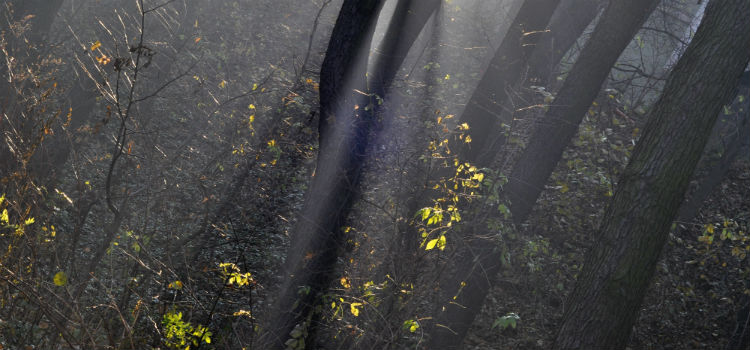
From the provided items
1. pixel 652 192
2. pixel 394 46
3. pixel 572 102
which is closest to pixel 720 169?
pixel 572 102

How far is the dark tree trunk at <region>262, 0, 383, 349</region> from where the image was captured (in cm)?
477

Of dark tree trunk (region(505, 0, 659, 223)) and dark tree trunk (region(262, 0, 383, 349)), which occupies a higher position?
dark tree trunk (region(505, 0, 659, 223))

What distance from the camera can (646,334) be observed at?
766cm

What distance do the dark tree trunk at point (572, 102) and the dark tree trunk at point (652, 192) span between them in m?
2.01

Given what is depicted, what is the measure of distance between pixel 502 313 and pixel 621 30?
3.94m

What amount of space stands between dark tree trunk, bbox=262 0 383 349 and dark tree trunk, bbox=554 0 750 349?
81.0 inches

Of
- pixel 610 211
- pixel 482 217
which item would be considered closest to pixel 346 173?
pixel 482 217

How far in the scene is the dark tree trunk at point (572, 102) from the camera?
6.59 metres

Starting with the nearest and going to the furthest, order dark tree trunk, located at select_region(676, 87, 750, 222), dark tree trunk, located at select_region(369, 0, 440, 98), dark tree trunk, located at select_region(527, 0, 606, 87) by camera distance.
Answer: dark tree trunk, located at select_region(369, 0, 440, 98) → dark tree trunk, located at select_region(527, 0, 606, 87) → dark tree trunk, located at select_region(676, 87, 750, 222)

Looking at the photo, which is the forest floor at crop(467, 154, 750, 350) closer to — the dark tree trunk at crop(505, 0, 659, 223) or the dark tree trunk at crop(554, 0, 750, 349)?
the dark tree trunk at crop(505, 0, 659, 223)

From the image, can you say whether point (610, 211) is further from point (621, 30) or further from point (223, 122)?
point (223, 122)

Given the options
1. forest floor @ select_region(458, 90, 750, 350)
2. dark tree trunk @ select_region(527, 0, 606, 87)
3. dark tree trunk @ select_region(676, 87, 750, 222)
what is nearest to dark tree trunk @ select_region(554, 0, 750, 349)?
forest floor @ select_region(458, 90, 750, 350)

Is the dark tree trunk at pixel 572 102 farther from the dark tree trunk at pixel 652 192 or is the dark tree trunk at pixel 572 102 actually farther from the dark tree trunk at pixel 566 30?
the dark tree trunk at pixel 652 192

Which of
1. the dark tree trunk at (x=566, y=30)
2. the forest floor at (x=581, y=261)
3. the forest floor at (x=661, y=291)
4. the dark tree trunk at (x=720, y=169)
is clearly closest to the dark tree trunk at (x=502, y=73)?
the dark tree trunk at (x=566, y=30)
